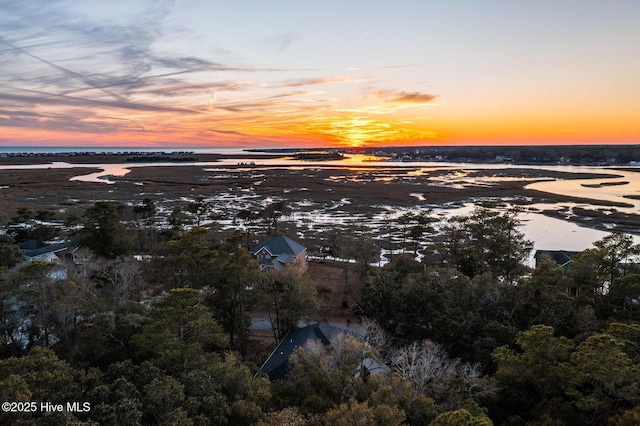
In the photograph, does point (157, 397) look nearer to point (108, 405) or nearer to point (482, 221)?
point (108, 405)

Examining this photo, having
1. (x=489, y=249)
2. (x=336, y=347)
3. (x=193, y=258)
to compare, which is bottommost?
(x=336, y=347)

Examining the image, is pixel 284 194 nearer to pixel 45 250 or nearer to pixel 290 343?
pixel 45 250

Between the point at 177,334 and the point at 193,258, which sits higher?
the point at 193,258

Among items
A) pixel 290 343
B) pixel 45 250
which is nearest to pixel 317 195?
pixel 45 250

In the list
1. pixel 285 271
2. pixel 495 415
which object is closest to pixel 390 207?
pixel 285 271

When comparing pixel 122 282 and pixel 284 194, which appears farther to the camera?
pixel 284 194

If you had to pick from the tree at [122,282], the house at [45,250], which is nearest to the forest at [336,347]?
the tree at [122,282]

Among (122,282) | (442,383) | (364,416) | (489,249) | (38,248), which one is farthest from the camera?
(38,248)
